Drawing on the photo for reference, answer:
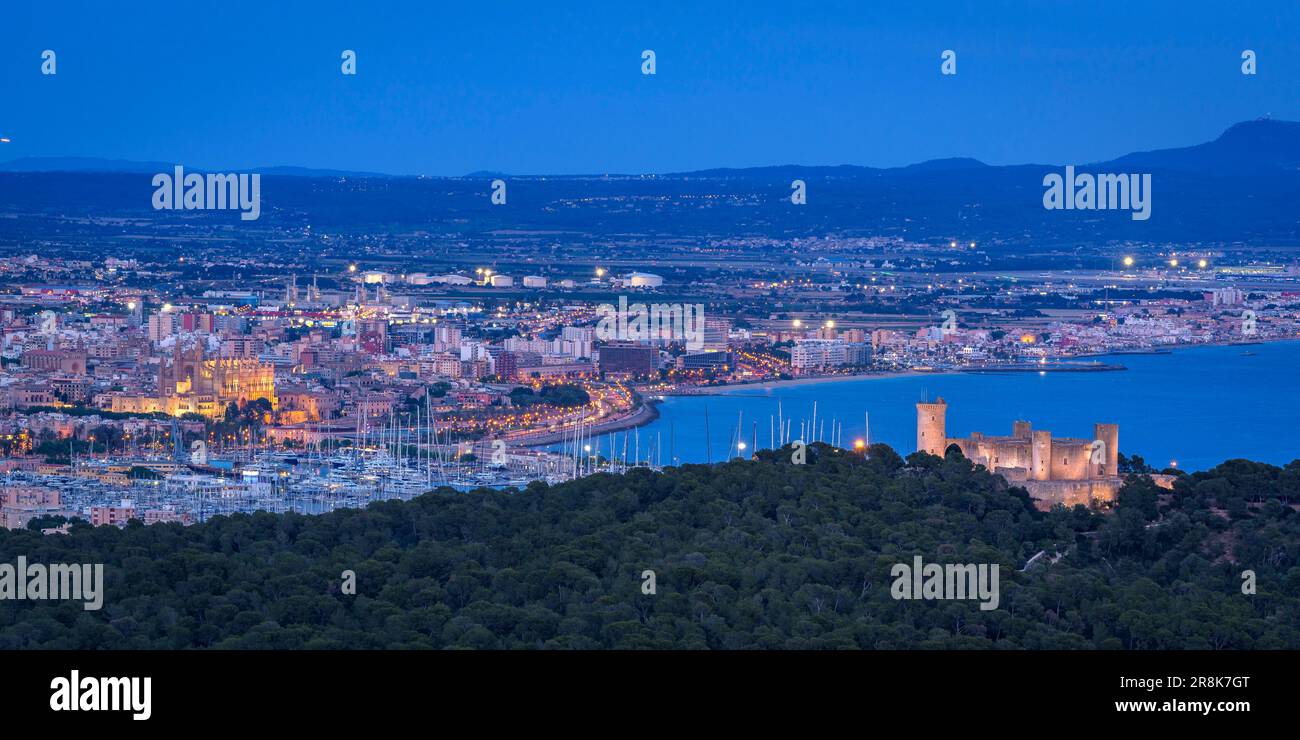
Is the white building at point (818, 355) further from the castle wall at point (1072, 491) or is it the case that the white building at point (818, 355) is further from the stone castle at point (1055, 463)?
the castle wall at point (1072, 491)

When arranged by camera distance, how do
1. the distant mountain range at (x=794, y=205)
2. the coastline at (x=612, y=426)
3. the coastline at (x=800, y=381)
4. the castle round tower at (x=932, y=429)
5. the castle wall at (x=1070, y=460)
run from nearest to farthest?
1. the castle wall at (x=1070, y=460)
2. the castle round tower at (x=932, y=429)
3. the coastline at (x=612, y=426)
4. the coastline at (x=800, y=381)
5. the distant mountain range at (x=794, y=205)

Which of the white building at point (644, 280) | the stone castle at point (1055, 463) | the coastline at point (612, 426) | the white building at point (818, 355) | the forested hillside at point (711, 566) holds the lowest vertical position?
the coastline at point (612, 426)

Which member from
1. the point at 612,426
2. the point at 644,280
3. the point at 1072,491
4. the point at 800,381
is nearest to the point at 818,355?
the point at 800,381

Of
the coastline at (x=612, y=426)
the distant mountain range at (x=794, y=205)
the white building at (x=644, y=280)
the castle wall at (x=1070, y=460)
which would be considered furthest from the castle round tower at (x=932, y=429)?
the distant mountain range at (x=794, y=205)

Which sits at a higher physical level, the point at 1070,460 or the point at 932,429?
the point at 932,429

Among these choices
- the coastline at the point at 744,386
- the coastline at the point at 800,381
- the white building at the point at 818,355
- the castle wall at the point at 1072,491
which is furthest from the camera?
the white building at the point at 818,355

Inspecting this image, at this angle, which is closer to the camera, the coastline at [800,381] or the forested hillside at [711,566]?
the forested hillside at [711,566]

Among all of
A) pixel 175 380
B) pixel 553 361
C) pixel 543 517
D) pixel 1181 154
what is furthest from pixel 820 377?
pixel 1181 154

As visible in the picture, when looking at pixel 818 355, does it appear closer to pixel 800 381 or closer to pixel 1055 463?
pixel 800 381

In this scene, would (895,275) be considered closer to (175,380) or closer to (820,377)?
(820,377)
